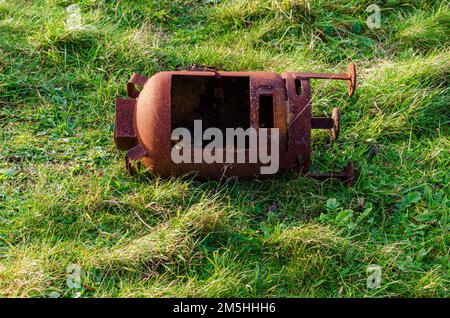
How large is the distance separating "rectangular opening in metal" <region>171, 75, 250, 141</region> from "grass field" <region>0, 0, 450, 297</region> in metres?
0.44

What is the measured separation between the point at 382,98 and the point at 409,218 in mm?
932

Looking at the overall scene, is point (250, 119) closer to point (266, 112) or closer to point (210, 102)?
point (266, 112)

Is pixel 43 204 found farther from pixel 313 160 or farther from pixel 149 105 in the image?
pixel 313 160

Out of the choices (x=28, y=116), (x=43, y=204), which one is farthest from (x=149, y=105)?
(x=28, y=116)

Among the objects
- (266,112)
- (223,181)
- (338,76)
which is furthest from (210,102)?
(338,76)

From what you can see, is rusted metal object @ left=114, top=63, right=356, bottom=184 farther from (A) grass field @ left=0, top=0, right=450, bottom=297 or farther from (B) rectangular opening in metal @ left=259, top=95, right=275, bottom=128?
(A) grass field @ left=0, top=0, right=450, bottom=297

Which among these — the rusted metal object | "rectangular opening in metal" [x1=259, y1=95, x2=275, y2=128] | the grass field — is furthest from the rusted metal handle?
the grass field

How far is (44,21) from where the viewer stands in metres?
4.39

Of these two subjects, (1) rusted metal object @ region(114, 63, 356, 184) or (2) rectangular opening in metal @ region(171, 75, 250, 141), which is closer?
(1) rusted metal object @ region(114, 63, 356, 184)

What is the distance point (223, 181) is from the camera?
3.54 m

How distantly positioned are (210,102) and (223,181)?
60 cm

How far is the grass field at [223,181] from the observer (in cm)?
314

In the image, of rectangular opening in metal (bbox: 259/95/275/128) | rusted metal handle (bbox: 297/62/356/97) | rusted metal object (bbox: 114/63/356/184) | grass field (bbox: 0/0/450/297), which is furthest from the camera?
rectangular opening in metal (bbox: 259/95/275/128)

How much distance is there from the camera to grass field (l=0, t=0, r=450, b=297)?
3.14m
